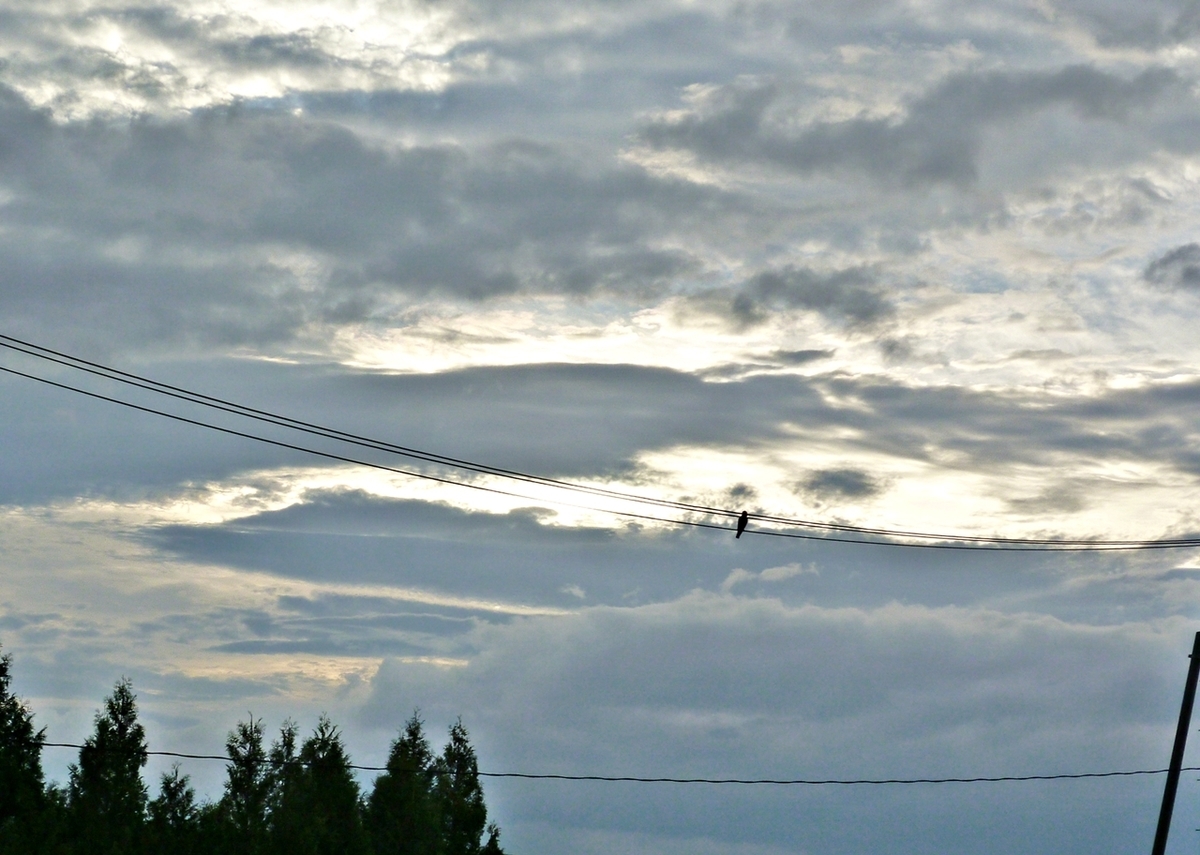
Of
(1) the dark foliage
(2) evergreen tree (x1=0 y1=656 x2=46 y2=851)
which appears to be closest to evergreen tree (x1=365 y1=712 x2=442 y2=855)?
(1) the dark foliage

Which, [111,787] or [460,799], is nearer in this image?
[111,787]

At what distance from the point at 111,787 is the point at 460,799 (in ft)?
59.2

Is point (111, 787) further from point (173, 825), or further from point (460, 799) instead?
point (460, 799)

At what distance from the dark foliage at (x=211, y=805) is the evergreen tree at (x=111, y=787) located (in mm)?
39

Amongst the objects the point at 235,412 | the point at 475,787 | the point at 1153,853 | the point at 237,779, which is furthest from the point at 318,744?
the point at 1153,853

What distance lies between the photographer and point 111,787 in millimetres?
47031

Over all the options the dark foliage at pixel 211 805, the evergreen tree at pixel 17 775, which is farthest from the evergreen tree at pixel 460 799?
the evergreen tree at pixel 17 775

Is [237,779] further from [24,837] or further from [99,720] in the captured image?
[24,837]

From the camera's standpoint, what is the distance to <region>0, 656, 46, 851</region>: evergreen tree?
44.2 m

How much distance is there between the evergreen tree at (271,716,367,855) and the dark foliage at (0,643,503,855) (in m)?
0.04

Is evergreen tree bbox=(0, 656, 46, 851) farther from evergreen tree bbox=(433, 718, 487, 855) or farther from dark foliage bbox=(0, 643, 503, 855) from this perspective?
evergreen tree bbox=(433, 718, 487, 855)

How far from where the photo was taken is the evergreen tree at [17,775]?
4425cm

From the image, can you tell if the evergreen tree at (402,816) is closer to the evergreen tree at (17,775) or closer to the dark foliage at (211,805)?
the dark foliage at (211,805)

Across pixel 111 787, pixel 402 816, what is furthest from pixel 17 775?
pixel 402 816
